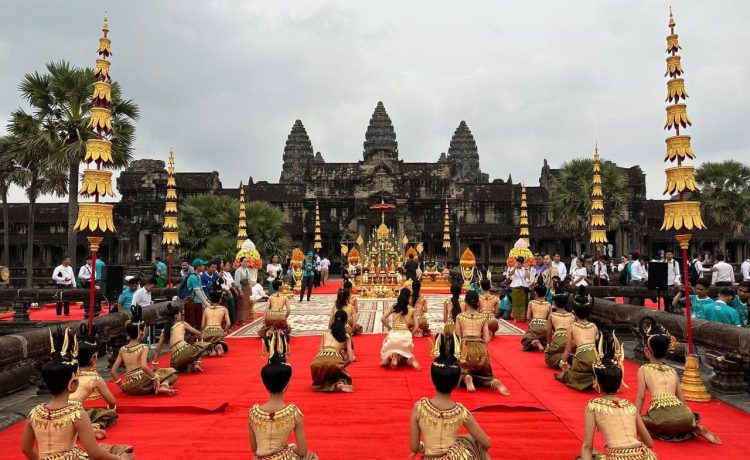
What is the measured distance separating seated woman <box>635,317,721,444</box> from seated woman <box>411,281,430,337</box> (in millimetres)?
5981

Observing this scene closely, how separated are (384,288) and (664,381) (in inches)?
718

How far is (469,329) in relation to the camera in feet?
25.5

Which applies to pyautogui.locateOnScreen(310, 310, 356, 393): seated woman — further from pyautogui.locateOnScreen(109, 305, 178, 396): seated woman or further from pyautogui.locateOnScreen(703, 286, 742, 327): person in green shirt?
pyautogui.locateOnScreen(703, 286, 742, 327): person in green shirt

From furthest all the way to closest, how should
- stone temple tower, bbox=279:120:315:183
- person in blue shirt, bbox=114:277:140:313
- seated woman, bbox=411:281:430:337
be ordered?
stone temple tower, bbox=279:120:315:183
person in blue shirt, bbox=114:277:140:313
seated woman, bbox=411:281:430:337

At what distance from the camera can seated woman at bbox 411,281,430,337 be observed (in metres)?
11.4

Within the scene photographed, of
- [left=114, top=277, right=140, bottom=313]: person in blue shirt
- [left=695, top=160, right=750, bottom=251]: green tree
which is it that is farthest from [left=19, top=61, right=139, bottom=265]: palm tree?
[left=695, top=160, right=750, bottom=251]: green tree

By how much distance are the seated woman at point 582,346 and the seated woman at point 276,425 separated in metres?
4.48

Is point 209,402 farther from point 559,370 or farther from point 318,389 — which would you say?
point 559,370

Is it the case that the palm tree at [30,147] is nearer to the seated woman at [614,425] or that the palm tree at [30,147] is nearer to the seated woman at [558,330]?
the seated woman at [558,330]

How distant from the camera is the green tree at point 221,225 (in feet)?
100

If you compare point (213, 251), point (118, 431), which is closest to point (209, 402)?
point (118, 431)

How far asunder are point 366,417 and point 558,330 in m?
3.87

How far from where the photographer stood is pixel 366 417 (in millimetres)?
6297

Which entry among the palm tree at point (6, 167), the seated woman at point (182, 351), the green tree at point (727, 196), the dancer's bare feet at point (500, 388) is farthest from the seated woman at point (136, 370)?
the green tree at point (727, 196)
